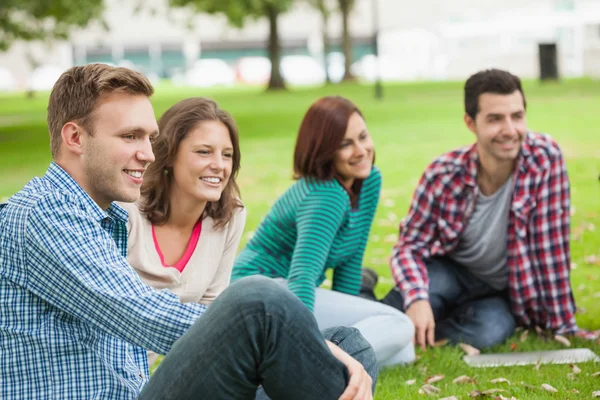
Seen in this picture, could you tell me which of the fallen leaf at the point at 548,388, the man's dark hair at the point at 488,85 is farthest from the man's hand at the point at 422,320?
the man's dark hair at the point at 488,85

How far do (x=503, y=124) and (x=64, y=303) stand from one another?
342cm

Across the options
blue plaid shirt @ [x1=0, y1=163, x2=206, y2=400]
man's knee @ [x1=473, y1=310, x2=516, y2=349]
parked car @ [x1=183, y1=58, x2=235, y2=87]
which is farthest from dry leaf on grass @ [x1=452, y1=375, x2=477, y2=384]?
parked car @ [x1=183, y1=58, x2=235, y2=87]

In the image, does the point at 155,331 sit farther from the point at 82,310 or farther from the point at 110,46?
the point at 110,46

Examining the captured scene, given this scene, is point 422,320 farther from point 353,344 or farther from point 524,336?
point 353,344

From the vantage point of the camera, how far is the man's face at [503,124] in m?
5.63

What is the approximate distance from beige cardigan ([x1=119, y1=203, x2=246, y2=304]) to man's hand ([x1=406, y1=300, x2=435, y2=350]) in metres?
1.40

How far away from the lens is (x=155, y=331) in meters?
2.86

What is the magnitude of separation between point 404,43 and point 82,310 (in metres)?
59.1

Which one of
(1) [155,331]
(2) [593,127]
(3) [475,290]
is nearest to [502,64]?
(2) [593,127]

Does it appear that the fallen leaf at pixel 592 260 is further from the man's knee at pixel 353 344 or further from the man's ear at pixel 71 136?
the man's ear at pixel 71 136

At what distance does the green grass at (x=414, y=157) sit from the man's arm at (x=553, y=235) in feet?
0.99

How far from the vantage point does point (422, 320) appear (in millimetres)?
5652

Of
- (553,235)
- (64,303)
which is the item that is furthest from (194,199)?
(553,235)

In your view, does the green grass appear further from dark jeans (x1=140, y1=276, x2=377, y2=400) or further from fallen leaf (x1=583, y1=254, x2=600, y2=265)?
dark jeans (x1=140, y1=276, x2=377, y2=400)
